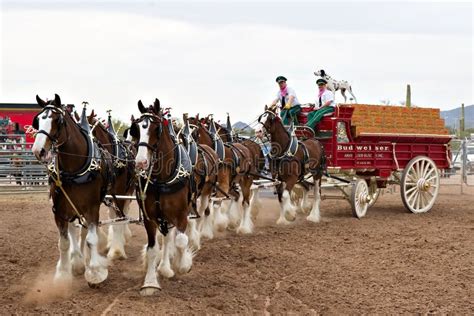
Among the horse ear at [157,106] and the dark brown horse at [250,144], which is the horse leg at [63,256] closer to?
the horse ear at [157,106]

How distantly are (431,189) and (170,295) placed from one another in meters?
9.66

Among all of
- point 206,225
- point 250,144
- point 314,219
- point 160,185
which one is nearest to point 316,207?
point 314,219

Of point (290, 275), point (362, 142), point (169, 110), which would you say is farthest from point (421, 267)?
point (362, 142)

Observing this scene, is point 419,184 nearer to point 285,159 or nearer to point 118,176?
point 285,159

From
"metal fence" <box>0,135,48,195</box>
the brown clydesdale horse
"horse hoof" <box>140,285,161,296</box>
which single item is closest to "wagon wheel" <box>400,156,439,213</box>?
the brown clydesdale horse

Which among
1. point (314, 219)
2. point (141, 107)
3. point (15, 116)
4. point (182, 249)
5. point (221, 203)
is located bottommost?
point (314, 219)

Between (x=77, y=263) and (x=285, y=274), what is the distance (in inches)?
95.7

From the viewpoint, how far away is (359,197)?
43.8 feet

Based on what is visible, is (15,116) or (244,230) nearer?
(244,230)

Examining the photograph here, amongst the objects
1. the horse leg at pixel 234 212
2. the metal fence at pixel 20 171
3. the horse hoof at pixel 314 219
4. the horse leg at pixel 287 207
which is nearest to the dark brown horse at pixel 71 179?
the horse leg at pixel 234 212

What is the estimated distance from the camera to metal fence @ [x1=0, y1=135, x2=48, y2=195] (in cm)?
1783

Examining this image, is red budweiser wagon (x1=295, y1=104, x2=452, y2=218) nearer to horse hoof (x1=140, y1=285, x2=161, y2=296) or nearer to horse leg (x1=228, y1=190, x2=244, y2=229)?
horse leg (x1=228, y1=190, x2=244, y2=229)

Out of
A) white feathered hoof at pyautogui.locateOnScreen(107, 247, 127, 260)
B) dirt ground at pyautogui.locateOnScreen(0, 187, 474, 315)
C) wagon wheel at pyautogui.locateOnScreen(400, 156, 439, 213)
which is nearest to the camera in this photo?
dirt ground at pyautogui.locateOnScreen(0, 187, 474, 315)

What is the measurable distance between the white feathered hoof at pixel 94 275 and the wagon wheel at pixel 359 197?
728 cm
